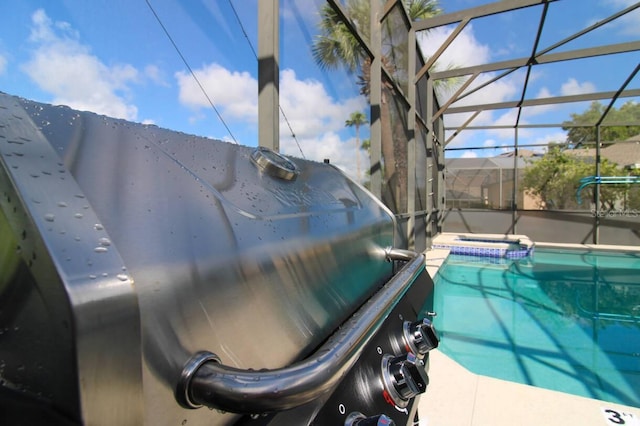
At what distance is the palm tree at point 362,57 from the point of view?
3.27 metres

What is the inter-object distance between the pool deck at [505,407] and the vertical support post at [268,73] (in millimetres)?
2005

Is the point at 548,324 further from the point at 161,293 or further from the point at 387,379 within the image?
the point at 161,293

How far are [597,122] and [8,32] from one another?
14.9 m

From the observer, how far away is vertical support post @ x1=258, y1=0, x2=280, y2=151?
192cm

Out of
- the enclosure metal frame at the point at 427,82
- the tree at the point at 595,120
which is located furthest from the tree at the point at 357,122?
the tree at the point at 595,120

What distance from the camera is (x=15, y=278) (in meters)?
0.35

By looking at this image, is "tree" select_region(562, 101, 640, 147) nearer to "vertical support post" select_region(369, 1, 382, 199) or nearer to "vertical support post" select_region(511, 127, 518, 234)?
"vertical support post" select_region(511, 127, 518, 234)

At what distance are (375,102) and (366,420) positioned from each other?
392 centimetres

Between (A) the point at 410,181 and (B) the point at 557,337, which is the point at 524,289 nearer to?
(B) the point at 557,337

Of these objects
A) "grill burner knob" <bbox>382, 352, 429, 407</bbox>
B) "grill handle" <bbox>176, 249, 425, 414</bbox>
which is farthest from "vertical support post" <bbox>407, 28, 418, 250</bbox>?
"grill handle" <bbox>176, 249, 425, 414</bbox>

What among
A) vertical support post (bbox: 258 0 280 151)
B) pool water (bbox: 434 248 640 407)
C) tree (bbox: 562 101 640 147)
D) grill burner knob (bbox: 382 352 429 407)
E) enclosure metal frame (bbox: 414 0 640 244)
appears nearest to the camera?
grill burner knob (bbox: 382 352 429 407)

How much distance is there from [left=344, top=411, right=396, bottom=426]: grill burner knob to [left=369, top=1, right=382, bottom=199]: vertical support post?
346 cm

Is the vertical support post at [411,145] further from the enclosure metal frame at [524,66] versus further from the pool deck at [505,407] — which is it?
the pool deck at [505,407]

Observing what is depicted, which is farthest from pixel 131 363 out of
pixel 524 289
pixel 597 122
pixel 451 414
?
pixel 597 122
